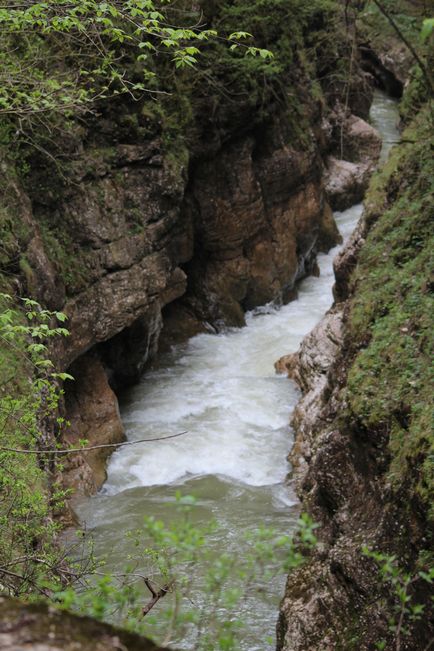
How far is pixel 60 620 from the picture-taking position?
2.21m

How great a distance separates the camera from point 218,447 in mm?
12031

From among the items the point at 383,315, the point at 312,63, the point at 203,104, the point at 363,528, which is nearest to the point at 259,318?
the point at 203,104

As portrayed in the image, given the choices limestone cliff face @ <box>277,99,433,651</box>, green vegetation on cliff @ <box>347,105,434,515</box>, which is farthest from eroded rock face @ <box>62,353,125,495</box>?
green vegetation on cliff @ <box>347,105,434,515</box>

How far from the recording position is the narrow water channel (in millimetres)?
9727

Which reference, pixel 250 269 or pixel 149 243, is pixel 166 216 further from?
pixel 250 269


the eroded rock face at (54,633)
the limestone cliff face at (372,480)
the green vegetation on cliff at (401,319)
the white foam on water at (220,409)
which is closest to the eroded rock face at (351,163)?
the white foam on water at (220,409)

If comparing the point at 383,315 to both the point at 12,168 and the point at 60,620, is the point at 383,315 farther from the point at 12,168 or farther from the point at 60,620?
the point at 60,620

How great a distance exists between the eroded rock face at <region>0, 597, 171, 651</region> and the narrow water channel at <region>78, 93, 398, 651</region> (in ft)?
17.1

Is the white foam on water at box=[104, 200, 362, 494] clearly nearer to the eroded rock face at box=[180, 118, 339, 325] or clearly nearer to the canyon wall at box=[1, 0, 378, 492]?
the canyon wall at box=[1, 0, 378, 492]

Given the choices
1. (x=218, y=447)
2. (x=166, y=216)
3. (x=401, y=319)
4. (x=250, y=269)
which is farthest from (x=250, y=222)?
(x=401, y=319)

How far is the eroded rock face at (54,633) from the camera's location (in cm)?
212

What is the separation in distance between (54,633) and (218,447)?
9.96m

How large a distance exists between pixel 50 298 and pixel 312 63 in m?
12.9

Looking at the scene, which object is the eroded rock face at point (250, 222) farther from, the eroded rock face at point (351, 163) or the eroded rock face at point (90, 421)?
the eroded rock face at point (90, 421)
